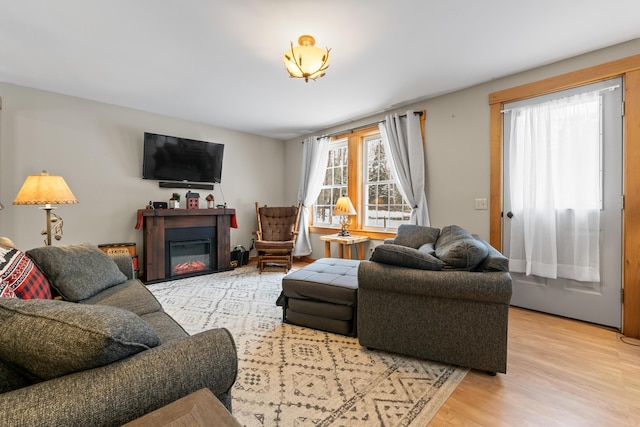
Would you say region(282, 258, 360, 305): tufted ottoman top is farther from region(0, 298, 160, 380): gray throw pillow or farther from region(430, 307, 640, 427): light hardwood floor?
region(0, 298, 160, 380): gray throw pillow

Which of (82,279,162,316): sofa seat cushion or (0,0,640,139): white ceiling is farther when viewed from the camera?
(0,0,640,139): white ceiling

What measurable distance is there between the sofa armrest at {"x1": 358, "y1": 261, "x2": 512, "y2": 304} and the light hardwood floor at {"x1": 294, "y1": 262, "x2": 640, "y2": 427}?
499mm

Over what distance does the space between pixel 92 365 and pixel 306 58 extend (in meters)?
2.11

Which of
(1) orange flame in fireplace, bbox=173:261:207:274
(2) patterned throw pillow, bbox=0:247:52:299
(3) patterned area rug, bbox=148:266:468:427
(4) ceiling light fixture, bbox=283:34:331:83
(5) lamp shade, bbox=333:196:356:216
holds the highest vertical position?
(4) ceiling light fixture, bbox=283:34:331:83

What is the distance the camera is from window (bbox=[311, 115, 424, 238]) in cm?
396

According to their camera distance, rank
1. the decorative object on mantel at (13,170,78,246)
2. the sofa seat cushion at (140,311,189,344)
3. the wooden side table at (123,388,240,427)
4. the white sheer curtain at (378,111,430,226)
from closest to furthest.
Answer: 1. the wooden side table at (123,388,240,427)
2. the sofa seat cushion at (140,311,189,344)
3. the decorative object on mantel at (13,170,78,246)
4. the white sheer curtain at (378,111,430,226)

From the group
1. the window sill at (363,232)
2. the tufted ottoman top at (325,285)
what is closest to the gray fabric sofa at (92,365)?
the tufted ottoman top at (325,285)

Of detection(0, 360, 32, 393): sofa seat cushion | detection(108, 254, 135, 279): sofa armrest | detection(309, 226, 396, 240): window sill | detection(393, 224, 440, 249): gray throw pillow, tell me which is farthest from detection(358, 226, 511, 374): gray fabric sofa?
detection(309, 226, 396, 240): window sill

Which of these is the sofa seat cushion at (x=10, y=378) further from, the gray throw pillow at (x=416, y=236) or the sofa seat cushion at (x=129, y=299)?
the gray throw pillow at (x=416, y=236)

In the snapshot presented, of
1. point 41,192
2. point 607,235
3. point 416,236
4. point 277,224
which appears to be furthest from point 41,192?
point 607,235

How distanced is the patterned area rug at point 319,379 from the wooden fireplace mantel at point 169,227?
1.38m

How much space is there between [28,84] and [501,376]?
5.14 metres

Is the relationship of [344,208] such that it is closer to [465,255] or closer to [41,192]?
[465,255]

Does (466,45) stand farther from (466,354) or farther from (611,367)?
(611,367)
